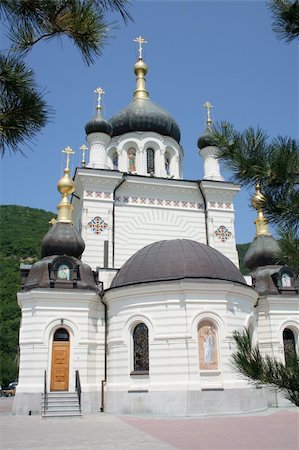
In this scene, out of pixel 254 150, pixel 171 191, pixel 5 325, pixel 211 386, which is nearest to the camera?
pixel 254 150

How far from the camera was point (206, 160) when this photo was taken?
82.8 feet

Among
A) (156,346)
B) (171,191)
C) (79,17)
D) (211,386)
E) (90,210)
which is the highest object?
(171,191)

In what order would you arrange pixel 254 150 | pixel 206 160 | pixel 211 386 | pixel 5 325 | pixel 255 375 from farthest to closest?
1. pixel 5 325
2. pixel 206 160
3. pixel 211 386
4. pixel 254 150
5. pixel 255 375

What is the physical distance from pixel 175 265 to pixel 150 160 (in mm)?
10309

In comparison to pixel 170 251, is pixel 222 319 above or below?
below

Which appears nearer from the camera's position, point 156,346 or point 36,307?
point 156,346

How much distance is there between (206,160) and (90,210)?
24.6 ft

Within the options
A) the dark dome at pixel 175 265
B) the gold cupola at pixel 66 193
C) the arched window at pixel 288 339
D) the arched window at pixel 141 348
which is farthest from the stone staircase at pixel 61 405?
the arched window at pixel 288 339

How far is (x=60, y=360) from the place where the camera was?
57.4ft

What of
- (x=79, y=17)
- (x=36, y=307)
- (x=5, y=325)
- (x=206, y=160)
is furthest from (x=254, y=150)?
(x=5, y=325)

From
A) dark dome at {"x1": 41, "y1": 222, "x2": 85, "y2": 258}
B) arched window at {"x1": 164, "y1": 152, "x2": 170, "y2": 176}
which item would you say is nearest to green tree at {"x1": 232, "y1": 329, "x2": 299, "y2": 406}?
dark dome at {"x1": 41, "y1": 222, "x2": 85, "y2": 258}

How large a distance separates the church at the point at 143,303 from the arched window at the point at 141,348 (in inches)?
1.6

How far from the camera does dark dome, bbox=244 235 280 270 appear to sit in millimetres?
22312

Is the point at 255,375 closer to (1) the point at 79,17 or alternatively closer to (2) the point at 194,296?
(1) the point at 79,17
